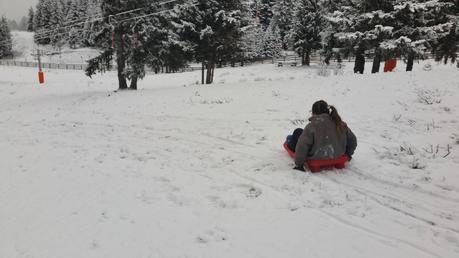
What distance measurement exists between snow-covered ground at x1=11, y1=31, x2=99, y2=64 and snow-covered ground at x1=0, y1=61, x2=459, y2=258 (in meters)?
68.7

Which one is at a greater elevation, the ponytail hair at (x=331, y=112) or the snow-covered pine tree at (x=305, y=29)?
the snow-covered pine tree at (x=305, y=29)

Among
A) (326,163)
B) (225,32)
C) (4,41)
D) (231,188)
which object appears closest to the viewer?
(231,188)

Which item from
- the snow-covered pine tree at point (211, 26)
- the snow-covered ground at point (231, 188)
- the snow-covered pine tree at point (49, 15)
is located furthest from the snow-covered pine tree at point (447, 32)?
the snow-covered pine tree at point (49, 15)

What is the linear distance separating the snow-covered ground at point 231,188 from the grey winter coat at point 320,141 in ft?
1.23

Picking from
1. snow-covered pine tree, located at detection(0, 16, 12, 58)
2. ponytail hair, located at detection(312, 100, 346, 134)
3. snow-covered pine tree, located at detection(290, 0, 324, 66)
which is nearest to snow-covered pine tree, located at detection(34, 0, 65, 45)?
snow-covered pine tree, located at detection(0, 16, 12, 58)

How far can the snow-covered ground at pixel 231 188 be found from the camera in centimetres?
396

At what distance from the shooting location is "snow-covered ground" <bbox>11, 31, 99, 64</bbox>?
74.3 meters

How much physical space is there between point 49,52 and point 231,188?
86228mm

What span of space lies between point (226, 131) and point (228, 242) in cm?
534

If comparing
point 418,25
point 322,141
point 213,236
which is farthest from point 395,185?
point 418,25

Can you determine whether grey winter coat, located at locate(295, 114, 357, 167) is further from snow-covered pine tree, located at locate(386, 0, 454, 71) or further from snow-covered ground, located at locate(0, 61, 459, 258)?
snow-covered pine tree, located at locate(386, 0, 454, 71)

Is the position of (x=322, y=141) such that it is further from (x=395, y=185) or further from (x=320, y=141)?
(x=395, y=185)

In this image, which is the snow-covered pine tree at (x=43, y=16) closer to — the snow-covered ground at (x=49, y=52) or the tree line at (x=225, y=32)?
the snow-covered ground at (x=49, y=52)

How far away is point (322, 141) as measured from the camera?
5723 millimetres
